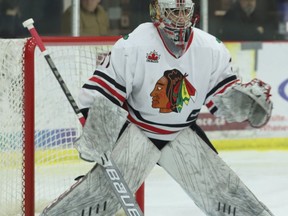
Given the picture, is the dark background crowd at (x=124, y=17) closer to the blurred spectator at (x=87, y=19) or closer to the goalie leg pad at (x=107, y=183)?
the blurred spectator at (x=87, y=19)

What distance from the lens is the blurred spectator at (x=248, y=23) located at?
249 inches

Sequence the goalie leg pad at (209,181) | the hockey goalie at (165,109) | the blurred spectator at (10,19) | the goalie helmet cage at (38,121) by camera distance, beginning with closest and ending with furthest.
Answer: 1. the hockey goalie at (165,109)
2. the goalie leg pad at (209,181)
3. the goalie helmet cage at (38,121)
4. the blurred spectator at (10,19)

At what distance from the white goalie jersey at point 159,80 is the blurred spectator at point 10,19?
2.91 meters

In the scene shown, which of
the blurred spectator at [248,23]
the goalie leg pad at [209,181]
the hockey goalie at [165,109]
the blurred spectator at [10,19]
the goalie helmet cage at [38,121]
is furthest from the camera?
the blurred spectator at [248,23]

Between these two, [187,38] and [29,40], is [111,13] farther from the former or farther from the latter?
[187,38]

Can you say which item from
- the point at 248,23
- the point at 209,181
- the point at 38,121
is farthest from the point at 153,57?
the point at 248,23

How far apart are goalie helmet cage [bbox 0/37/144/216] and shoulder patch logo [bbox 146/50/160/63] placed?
27.4 inches

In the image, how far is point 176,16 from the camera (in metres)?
2.95

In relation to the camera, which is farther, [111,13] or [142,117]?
[111,13]

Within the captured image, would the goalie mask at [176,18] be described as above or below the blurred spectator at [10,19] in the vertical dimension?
above

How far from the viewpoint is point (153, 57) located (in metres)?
2.95

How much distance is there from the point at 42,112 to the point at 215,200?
3.75 ft

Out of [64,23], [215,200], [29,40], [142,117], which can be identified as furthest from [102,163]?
[64,23]

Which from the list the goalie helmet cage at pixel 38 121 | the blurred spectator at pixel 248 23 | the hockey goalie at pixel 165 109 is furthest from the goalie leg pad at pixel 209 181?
the blurred spectator at pixel 248 23
